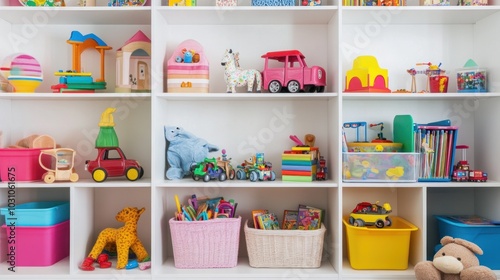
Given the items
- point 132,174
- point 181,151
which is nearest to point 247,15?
point 181,151

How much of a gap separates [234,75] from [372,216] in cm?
99

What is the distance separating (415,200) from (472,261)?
424mm

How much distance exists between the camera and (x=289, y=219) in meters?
2.51

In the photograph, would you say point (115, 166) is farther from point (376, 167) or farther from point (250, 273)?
point (376, 167)

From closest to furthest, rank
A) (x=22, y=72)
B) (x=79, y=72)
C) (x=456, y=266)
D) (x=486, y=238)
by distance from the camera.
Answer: (x=456, y=266) < (x=486, y=238) < (x=22, y=72) < (x=79, y=72)

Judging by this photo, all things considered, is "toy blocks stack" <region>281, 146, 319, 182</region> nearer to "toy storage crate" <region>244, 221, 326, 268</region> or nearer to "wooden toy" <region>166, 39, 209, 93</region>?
"toy storage crate" <region>244, 221, 326, 268</region>

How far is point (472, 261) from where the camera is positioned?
79.0 inches

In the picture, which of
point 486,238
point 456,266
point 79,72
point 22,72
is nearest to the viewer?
point 456,266

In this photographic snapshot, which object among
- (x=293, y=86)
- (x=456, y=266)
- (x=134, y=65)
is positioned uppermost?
(x=134, y=65)

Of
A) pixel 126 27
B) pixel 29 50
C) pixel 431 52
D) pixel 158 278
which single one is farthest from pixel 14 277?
pixel 431 52

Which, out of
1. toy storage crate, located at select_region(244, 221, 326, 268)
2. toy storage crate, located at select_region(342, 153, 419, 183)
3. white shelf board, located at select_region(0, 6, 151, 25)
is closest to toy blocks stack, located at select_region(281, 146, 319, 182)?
toy storage crate, located at select_region(342, 153, 419, 183)

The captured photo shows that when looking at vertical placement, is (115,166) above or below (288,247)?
above

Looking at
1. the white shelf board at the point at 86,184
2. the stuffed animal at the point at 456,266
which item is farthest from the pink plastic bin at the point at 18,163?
the stuffed animal at the point at 456,266

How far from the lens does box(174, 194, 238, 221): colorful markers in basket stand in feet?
7.70
